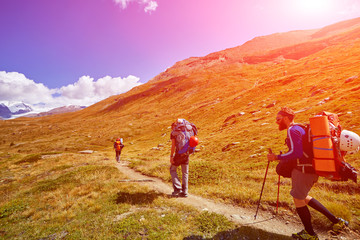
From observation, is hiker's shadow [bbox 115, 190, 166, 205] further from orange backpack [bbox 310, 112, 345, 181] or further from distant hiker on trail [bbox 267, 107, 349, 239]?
orange backpack [bbox 310, 112, 345, 181]

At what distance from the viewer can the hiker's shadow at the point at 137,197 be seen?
8187 millimetres

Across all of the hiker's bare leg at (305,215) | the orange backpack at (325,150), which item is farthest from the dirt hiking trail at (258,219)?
the orange backpack at (325,150)

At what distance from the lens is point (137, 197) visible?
28.4ft

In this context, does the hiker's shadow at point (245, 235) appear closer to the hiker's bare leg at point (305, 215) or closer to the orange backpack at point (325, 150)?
the hiker's bare leg at point (305, 215)

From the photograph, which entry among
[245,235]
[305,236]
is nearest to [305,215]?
[305,236]

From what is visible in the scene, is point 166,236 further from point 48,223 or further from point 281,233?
point 48,223

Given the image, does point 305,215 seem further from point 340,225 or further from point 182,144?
point 182,144

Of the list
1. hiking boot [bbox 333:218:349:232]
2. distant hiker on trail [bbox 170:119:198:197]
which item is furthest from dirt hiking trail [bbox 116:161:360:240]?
distant hiker on trail [bbox 170:119:198:197]

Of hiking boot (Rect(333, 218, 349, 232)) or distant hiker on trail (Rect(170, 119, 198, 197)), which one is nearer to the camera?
hiking boot (Rect(333, 218, 349, 232))

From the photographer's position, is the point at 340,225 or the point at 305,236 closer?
the point at 305,236

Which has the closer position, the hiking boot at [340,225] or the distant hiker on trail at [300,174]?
the distant hiker on trail at [300,174]

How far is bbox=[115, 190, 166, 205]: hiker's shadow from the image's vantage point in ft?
26.9

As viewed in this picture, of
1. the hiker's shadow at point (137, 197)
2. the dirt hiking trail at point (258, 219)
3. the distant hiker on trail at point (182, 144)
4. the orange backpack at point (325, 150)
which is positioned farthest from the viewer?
the hiker's shadow at point (137, 197)

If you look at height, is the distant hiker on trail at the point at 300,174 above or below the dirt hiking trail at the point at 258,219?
above
